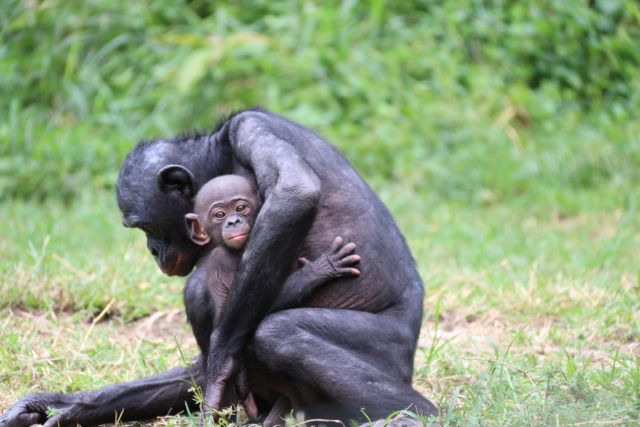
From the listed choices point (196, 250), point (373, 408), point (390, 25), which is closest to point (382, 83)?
point (390, 25)

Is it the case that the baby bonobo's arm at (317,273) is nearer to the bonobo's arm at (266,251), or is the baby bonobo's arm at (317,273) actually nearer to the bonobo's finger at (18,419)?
the bonobo's arm at (266,251)

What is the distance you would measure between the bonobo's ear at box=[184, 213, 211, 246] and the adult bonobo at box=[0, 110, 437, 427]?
0.43ft

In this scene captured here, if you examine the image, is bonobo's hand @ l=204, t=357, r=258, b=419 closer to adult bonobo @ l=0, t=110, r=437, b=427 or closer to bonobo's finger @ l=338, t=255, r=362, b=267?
adult bonobo @ l=0, t=110, r=437, b=427

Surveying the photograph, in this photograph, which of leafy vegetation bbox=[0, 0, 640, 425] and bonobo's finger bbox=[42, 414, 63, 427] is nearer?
bonobo's finger bbox=[42, 414, 63, 427]

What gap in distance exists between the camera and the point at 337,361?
353 centimetres

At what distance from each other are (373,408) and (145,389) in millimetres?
1131

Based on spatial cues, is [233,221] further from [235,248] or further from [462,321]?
[462,321]

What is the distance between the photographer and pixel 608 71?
9.55 metres

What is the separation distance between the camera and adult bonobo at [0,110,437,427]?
11.6ft

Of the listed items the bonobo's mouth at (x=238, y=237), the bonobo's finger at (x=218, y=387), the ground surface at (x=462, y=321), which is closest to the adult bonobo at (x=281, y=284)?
the bonobo's finger at (x=218, y=387)

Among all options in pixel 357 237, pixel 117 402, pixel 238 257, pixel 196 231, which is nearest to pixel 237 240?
pixel 238 257

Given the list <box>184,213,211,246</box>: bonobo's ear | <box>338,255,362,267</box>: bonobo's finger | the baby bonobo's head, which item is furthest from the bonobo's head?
<box>338,255,362,267</box>: bonobo's finger

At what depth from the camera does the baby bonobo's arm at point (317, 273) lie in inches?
146

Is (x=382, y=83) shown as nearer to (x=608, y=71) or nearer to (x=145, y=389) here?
(x=608, y=71)
